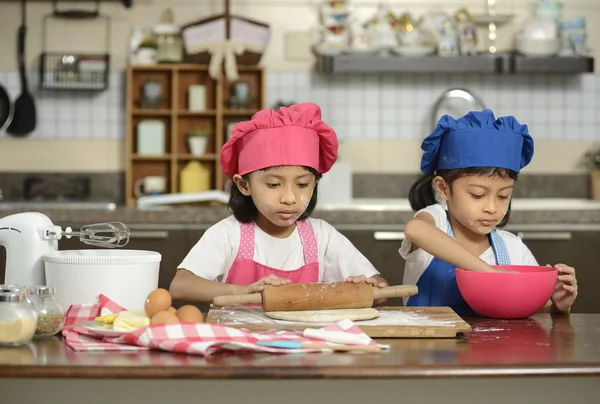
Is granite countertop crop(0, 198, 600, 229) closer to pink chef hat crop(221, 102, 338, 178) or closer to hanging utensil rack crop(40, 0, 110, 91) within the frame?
hanging utensil rack crop(40, 0, 110, 91)

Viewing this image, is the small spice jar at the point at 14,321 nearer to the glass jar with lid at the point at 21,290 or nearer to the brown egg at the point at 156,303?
the glass jar with lid at the point at 21,290

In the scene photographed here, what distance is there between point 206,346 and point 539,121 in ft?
9.77

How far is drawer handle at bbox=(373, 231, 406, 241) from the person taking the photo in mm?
3078

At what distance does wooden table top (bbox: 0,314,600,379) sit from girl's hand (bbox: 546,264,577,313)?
36cm

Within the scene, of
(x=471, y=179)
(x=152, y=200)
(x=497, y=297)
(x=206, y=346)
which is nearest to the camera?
(x=206, y=346)

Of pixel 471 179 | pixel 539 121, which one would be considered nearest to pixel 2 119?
pixel 539 121

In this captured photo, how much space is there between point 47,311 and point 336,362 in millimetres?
446

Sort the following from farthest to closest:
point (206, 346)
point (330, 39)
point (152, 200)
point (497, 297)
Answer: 1. point (330, 39)
2. point (152, 200)
3. point (497, 297)
4. point (206, 346)

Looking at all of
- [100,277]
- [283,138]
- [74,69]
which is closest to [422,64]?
[74,69]

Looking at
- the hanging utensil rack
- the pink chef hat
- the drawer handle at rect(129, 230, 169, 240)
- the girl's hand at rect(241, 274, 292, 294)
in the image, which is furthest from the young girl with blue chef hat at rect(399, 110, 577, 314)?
the hanging utensil rack

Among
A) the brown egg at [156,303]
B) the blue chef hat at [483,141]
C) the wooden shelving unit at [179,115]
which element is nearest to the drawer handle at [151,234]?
the wooden shelving unit at [179,115]

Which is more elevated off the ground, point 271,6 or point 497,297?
point 271,6

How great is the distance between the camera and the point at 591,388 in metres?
1.20

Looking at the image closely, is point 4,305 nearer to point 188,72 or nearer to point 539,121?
point 188,72
